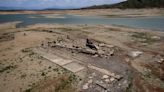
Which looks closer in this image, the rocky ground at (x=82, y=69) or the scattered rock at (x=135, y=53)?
the rocky ground at (x=82, y=69)

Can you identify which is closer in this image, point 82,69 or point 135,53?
point 82,69

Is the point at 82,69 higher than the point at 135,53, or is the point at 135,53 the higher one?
the point at 135,53

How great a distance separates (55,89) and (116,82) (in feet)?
13.7

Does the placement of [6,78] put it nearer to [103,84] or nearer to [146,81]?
[103,84]

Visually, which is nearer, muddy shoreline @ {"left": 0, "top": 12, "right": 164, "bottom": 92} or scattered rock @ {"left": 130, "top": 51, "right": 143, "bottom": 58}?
muddy shoreline @ {"left": 0, "top": 12, "right": 164, "bottom": 92}

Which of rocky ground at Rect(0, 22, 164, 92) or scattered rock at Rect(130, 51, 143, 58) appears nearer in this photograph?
rocky ground at Rect(0, 22, 164, 92)

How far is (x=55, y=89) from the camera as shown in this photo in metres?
10.6

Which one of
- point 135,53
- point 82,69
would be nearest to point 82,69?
point 82,69

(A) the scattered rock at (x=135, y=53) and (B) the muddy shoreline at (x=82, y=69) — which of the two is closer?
(B) the muddy shoreline at (x=82, y=69)

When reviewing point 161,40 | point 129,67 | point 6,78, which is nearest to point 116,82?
point 129,67

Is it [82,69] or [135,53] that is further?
[135,53]

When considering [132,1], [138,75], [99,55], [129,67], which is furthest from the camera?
[132,1]

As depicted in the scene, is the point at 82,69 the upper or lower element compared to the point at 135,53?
lower

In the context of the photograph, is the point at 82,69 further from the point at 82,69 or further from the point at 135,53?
the point at 135,53
